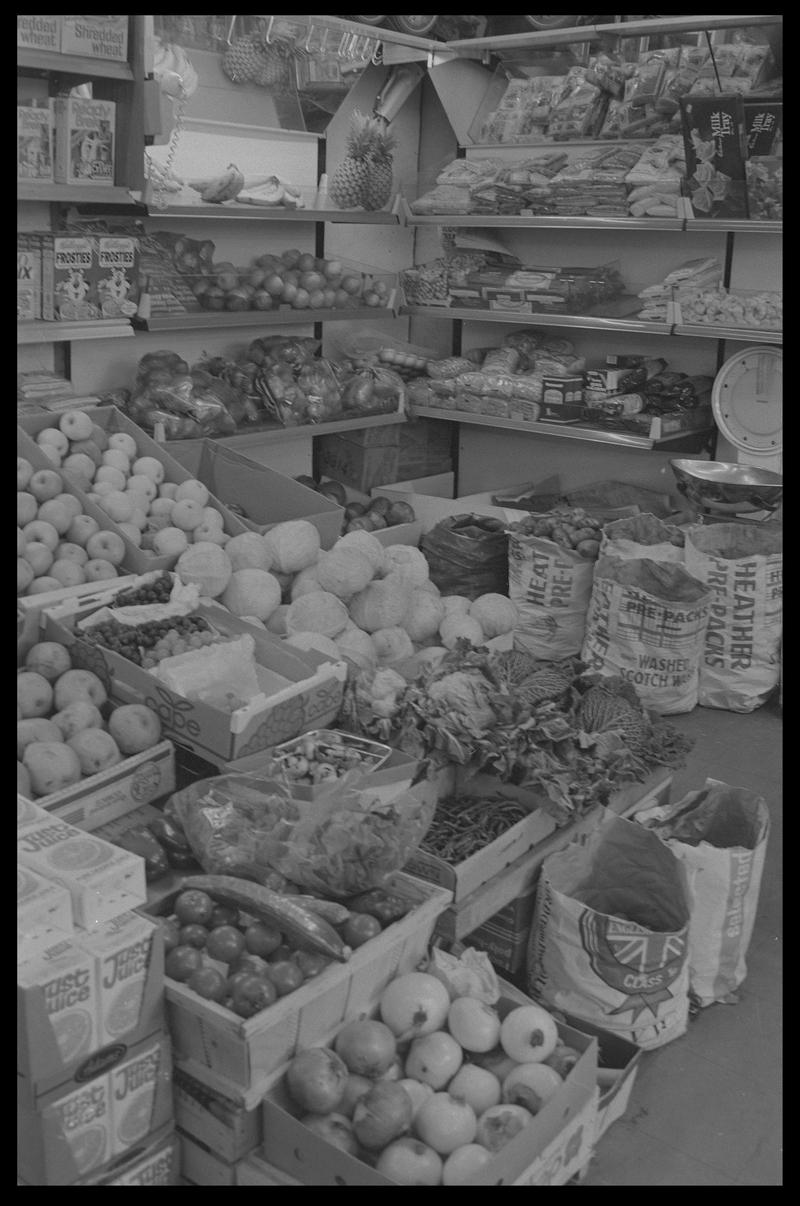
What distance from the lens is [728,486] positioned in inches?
Answer: 179

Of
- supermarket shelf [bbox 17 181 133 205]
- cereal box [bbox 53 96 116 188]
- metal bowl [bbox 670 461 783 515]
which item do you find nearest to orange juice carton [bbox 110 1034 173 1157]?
supermarket shelf [bbox 17 181 133 205]

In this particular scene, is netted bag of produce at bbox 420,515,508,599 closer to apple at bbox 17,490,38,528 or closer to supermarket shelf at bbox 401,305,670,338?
supermarket shelf at bbox 401,305,670,338

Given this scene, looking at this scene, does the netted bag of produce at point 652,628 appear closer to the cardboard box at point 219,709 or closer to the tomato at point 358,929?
the cardboard box at point 219,709

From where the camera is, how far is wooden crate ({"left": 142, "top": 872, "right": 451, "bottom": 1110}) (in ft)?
6.68

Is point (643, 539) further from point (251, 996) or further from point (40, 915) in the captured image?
point (40, 915)

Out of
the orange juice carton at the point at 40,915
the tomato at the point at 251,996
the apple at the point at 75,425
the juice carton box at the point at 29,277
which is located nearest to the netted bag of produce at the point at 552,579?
the apple at the point at 75,425

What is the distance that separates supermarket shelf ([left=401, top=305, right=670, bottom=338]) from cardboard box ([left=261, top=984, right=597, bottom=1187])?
3.49 m

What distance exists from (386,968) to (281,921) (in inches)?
10.6

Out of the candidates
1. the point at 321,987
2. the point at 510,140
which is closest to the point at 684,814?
the point at 321,987

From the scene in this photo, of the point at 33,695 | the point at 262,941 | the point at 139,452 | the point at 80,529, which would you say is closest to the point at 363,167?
the point at 139,452

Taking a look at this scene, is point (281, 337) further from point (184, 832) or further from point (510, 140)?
point (184, 832)

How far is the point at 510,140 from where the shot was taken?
5645mm
